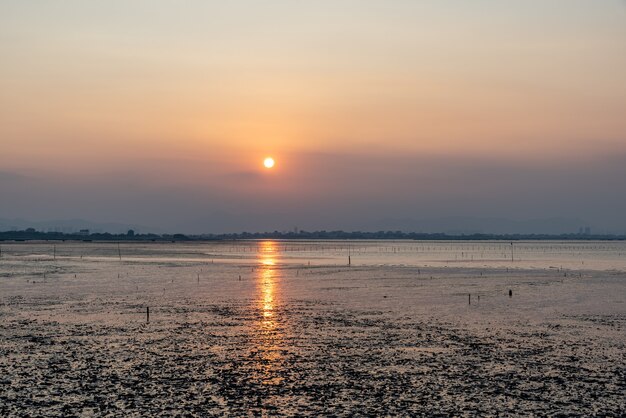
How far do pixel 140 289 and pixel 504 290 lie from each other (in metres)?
38.6

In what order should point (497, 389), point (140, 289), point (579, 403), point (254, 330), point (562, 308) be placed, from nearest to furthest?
point (579, 403) → point (497, 389) → point (254, 330) → point (562, 308) → point (140, 289)

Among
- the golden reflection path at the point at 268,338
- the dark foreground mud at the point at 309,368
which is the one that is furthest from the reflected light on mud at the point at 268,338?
the dark foreground mud at the point at 309,368

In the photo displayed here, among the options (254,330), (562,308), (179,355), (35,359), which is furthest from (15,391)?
(562,308)

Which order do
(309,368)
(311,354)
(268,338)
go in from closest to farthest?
(309,368) < (311,354) < (268,338)

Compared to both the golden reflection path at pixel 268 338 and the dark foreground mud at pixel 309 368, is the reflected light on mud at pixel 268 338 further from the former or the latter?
the dark foreground mud at pixel 309 368

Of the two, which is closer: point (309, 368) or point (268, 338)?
point (309, 368)

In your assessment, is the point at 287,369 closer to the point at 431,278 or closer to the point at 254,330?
the point at 254,330

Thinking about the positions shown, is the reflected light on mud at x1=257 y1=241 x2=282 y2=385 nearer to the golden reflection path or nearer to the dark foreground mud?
the golden reflection path

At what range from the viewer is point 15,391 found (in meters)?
26.7

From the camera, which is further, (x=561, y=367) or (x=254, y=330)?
(x=254, y=330)

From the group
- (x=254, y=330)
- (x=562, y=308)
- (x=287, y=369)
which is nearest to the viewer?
(x=287, y=369)

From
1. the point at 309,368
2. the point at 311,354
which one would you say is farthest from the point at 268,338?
the point at 309,368

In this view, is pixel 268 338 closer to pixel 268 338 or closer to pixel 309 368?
pixel 268 338

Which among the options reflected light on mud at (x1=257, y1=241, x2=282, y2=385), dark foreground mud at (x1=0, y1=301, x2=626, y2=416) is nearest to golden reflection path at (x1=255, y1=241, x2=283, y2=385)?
reflected light on mud at (x1=257, y1=241, x2=282, y2=385)
